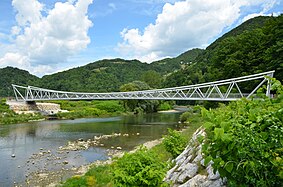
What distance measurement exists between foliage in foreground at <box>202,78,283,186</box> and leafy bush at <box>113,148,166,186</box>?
5.30 ft

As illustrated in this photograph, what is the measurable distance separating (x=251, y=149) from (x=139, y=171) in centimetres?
214

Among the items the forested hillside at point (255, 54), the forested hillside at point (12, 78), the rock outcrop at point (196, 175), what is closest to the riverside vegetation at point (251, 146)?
the rock outcrop at point (196, 175)

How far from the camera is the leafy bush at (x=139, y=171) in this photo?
4.25 m

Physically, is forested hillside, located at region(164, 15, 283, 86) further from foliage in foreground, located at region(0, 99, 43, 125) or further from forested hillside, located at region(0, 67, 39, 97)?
forested hillside, located at region(0, 67, 39, 97)

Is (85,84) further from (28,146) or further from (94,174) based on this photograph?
(94,174)

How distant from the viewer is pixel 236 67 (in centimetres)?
3497

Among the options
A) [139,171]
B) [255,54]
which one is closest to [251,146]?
[139,171]

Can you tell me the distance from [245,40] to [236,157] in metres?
36.2

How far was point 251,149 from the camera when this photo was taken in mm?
2627

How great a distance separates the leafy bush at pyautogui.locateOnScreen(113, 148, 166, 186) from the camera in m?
4.25

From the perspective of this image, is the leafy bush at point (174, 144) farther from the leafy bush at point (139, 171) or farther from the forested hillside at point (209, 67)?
the forested hillside at point (209, 67)

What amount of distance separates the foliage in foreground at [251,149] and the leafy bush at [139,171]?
1.62 metres

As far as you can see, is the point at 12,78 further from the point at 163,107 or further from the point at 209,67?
the point at 209,67

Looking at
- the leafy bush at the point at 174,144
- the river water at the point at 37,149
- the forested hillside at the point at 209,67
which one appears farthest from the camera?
the forested hillside at the point at 209,67
